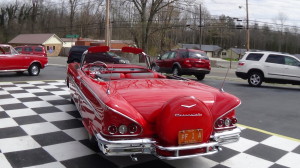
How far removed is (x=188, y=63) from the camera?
40.2 feet

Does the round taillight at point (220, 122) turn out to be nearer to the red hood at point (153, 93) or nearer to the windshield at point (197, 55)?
the red hood at point (153, 93)

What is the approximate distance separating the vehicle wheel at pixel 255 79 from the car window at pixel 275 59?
2.21 feet

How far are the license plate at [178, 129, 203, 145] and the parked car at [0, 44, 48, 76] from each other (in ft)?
30.9

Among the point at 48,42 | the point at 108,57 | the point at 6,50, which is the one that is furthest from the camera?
the point at 48,42

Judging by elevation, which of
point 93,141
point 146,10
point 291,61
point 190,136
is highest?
point 146,10

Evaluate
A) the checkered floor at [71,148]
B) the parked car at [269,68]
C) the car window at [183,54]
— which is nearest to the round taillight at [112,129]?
the checkered floor at [71,148]

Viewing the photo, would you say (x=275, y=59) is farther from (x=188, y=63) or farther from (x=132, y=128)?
(x=132, y=128)

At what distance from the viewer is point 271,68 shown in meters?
10.7

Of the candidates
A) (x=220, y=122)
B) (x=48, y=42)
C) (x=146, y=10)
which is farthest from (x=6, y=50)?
(x=48, y=42)

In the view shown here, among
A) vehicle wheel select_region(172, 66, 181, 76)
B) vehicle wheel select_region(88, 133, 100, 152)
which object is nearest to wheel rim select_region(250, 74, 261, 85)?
vehicle wheel select_region(172, 66, 181, 76)

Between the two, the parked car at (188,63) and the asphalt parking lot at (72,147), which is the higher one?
the parked car at (188,63)

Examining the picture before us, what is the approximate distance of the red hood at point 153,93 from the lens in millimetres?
2666

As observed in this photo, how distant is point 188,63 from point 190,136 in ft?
32.4

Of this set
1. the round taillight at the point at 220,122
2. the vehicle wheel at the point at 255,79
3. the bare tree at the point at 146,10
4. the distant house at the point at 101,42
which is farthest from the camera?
the distant house at the point at 101,42
